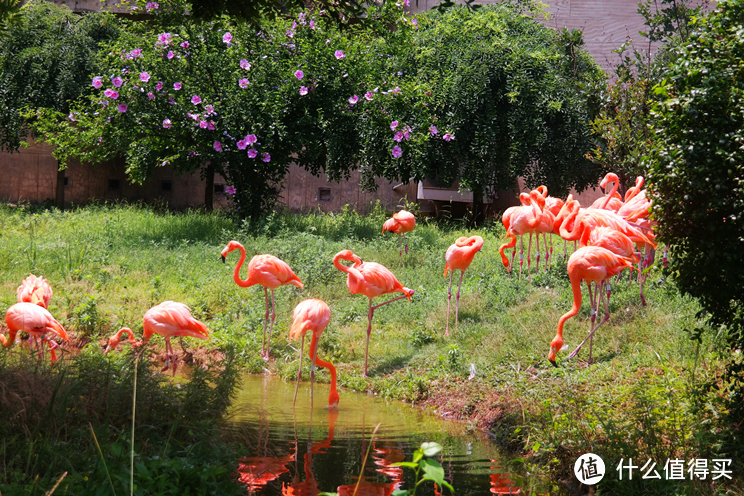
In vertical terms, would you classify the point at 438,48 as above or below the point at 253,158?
above

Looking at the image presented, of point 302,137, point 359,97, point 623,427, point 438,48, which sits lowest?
point 623,427

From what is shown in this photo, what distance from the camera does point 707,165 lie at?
429 cm

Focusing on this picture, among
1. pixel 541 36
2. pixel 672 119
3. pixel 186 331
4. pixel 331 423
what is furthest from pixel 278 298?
pixel 541 36

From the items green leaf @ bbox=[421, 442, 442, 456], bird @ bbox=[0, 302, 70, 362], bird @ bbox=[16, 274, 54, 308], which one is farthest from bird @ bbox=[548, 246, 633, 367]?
bird @ bbox=[16, 274, 54, 308]

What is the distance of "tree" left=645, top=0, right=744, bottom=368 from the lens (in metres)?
4.23

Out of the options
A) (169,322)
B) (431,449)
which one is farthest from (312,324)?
(431,449)

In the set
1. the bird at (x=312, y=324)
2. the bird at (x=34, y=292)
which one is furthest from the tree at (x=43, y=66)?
the bird at (x=312, y=324)

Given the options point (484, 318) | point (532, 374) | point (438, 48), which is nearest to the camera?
point (532, 374)

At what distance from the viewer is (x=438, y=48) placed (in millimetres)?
14508

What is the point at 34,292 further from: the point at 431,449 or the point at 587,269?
the point at 431,449

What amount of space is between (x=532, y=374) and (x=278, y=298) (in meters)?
3.91

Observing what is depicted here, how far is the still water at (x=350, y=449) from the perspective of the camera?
4.47 meters

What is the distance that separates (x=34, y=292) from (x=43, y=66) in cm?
1015

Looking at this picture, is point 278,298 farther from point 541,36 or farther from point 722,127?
point 541,36
